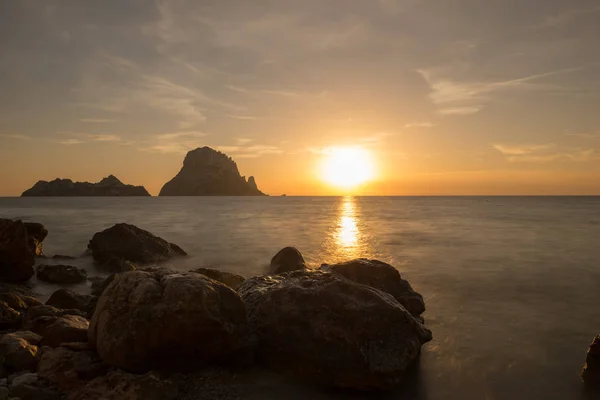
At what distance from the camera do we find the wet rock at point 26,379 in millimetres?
5020

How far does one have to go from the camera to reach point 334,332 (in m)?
6.01

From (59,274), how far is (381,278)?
10.1 meters

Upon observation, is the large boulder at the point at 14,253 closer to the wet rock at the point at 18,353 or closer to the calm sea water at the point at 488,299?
the calm sea water at the point at 488,299

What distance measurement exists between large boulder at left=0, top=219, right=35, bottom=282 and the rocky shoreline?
16.5 ft

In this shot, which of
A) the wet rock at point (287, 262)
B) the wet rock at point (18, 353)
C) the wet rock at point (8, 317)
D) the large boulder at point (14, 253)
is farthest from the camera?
the wet rock at point (287, 262)

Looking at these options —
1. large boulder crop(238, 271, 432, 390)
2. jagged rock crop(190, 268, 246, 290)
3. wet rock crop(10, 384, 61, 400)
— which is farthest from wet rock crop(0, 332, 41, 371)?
jagged rock crop(190, 268, 246, 290)

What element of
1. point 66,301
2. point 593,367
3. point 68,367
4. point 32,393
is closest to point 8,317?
point 66,301

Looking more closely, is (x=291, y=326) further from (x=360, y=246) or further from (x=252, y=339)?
(x=360, y=246)

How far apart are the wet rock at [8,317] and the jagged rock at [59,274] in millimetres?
5434

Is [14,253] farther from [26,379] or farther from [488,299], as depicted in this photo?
[488,299]

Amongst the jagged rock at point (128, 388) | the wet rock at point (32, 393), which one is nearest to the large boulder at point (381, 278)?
the jagged rock at point (128, 388)

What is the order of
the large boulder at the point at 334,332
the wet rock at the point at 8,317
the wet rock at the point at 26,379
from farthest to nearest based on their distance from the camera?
the wet rock at the point at 8,317, the large boulder at the point at 334,332, the wet rock at the point at 26,379

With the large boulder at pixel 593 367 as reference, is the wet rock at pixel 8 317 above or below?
above

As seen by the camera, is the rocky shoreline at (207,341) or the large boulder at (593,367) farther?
the large boulder at (593,367)
